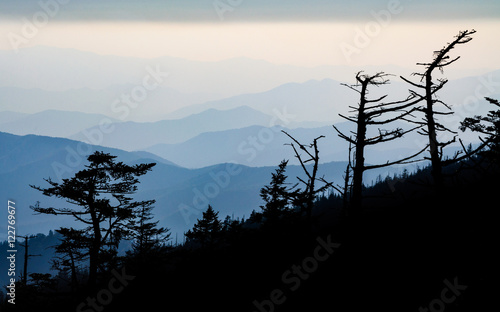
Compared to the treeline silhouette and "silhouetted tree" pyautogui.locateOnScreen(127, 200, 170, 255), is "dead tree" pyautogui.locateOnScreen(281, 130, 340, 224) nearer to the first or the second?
the treeline silhouette

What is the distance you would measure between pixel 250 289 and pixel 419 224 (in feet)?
24.7

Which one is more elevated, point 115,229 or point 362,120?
point 362,120

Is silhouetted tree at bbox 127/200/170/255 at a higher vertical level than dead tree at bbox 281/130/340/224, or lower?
lower

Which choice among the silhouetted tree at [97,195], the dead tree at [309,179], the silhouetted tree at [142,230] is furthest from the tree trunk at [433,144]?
the silhouetted tree at [142,230]

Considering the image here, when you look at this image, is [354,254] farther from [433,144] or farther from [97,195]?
[97,195]

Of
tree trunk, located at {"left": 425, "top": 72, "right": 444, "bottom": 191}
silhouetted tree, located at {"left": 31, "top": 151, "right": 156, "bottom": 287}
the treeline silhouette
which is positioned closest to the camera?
the treeline silhouette

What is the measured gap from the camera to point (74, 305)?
2067cm

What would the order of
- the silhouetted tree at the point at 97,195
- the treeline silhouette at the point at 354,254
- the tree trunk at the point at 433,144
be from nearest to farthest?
the treeline silhouette at the point at 354,254
the tree trunk at the point at 433,144
the silhouetted tree at the point at 97,195

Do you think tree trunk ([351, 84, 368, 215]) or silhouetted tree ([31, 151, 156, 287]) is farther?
silhouetted tree ([31, 151, 156, 287])

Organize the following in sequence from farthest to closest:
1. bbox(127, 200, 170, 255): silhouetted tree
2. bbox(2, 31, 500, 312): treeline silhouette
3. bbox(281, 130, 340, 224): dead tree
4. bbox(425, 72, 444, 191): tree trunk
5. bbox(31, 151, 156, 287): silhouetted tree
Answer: bbox(127, 200, 170, 255): silhouetted tree, bbox(31, 151, 156, 287): silhouetted tree, bbox(281, 130, 340, 224): dead tree, bbox(425, 72, 444, 191): tree trunk, bbox(2, 31, 500, 312): treeline silhouette

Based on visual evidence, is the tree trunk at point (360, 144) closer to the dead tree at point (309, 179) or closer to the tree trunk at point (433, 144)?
the dead tree at point (309, 179)

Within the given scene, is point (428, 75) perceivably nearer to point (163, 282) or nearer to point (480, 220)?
point (480, 220)

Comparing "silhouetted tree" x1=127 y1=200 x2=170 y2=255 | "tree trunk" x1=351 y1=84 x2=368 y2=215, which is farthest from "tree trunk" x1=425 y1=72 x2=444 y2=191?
"silhouetted tree" x1=127 y1=200 x2=170 y2=255

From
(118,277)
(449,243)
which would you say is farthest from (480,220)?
(118,277)
